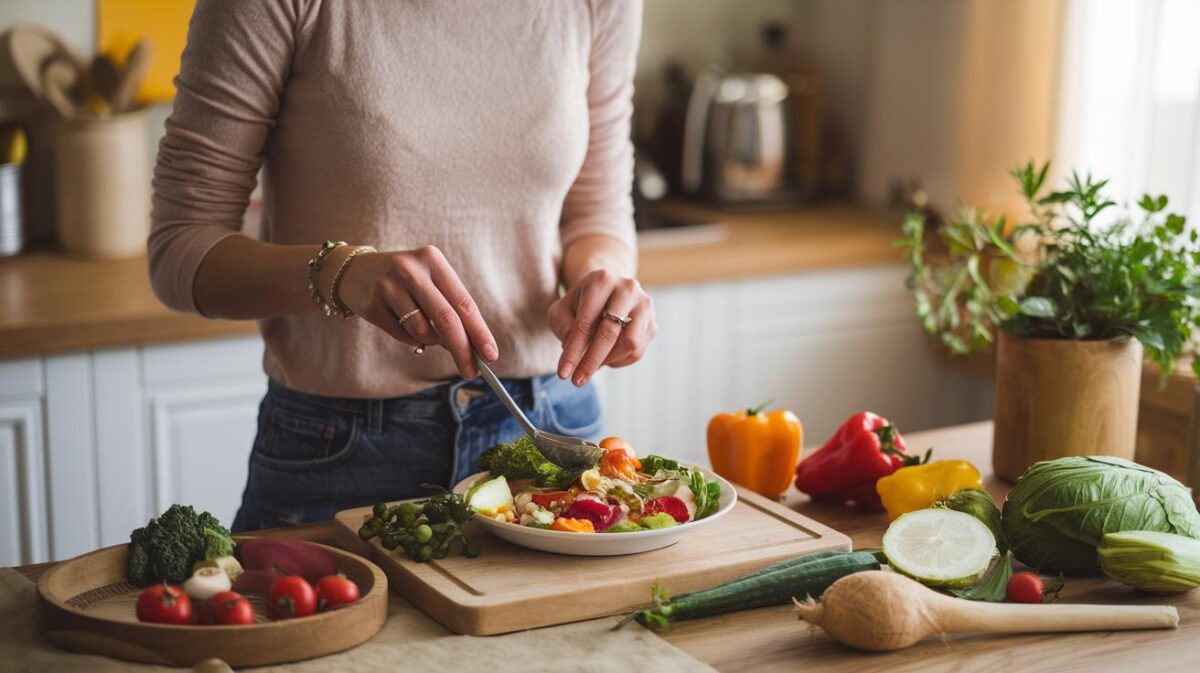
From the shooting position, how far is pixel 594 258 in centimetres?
156

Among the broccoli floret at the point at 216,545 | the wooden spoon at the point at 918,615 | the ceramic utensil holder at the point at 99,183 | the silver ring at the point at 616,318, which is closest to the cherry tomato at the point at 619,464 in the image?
the silver ring at the point at 616,318

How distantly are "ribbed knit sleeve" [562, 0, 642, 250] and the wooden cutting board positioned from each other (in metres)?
0.48

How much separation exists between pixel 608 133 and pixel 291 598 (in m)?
0.76

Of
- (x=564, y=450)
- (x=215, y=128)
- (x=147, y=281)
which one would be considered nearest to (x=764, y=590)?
(x=564, y=450)

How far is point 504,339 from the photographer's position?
150cm

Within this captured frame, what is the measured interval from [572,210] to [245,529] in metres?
0.54

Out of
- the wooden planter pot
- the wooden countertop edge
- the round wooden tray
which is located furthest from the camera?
the wooden countertop edge

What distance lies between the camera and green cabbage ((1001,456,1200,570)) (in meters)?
1.21

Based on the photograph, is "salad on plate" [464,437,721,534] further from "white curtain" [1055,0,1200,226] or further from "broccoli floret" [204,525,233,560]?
"white curtain" [1055,0,1200,226]

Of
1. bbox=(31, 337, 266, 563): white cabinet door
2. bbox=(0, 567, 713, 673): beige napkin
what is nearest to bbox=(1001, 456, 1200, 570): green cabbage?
bbox=(0, 567, 713, 673): beige napkin

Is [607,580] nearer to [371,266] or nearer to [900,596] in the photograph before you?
[900,596]

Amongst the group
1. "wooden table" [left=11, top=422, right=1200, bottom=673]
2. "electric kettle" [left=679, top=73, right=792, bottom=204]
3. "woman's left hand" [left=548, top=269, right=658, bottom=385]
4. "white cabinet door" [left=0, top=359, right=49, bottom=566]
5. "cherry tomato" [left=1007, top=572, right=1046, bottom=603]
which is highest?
"electric kettle" [left=679, top=73, right=792, bottom=204]

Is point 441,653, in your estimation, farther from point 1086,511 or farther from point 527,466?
point 1086,511

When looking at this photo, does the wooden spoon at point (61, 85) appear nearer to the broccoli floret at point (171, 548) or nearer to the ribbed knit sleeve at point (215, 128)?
the ribbed knit sleeve at point (215, 128)
